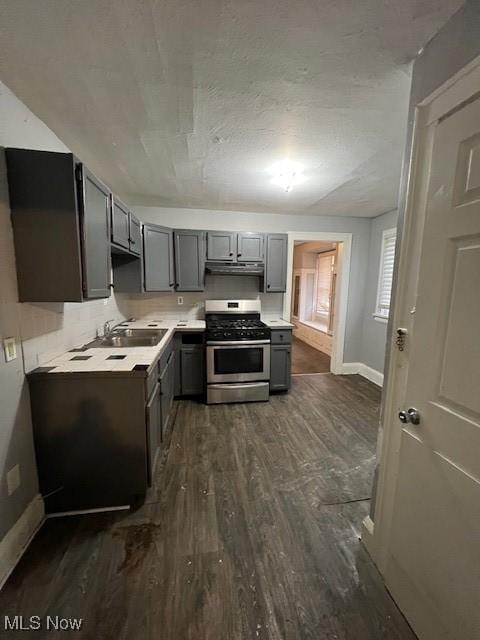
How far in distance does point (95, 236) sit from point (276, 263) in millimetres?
2466

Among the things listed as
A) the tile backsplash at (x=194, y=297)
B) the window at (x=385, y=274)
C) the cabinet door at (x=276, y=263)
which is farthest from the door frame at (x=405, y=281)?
the window at (x=385, y=274)

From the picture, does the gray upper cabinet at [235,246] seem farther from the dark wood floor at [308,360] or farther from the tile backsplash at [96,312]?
the dark wood floor at [308,360]

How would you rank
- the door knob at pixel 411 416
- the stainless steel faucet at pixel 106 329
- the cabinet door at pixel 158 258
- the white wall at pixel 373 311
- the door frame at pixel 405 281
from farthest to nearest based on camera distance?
the white wall at pixel 373 311, the cabinet door at pixel 158 258, the stainless steel faucet at pixel 106 329, the door knob at pixel 411 416, the door frame at pixel 405 281

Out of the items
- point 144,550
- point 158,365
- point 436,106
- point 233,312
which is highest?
point 436,106

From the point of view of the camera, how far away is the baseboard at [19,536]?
A: 1.31 m

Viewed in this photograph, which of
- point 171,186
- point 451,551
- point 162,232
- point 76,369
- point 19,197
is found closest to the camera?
point 451,551

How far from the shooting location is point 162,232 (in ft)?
10.7

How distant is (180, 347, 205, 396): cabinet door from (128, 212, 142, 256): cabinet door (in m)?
1.25

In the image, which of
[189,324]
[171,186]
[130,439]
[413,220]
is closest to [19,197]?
[130,439]

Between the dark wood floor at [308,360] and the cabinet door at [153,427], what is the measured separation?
9.43 ft

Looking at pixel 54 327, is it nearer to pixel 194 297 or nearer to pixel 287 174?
pixel 194 297

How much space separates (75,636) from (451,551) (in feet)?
4.98

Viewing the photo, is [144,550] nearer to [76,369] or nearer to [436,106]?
[76,369]

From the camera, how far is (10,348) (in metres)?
1.40
